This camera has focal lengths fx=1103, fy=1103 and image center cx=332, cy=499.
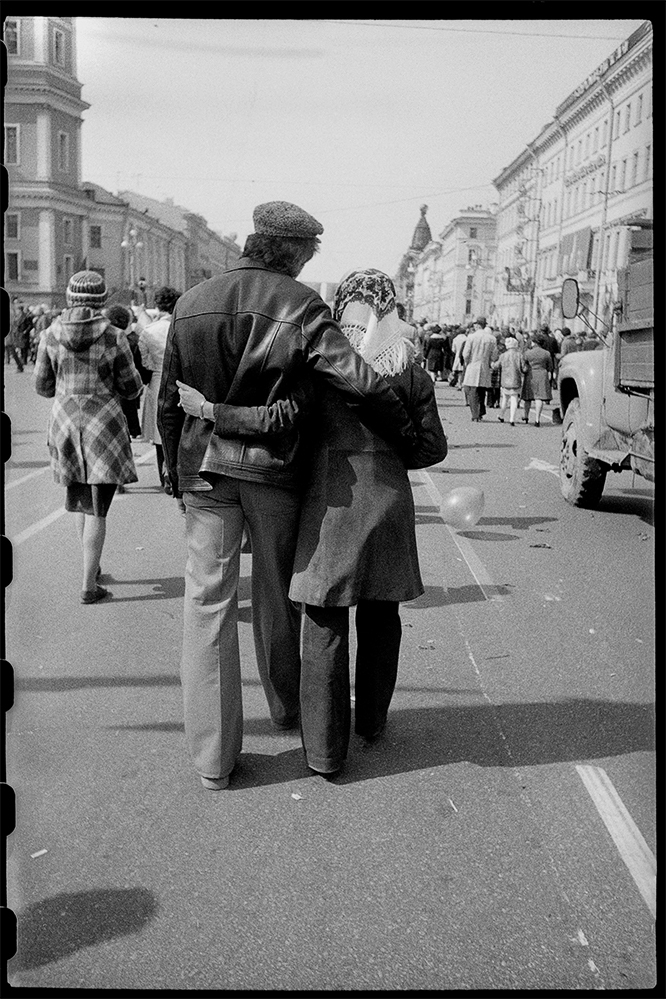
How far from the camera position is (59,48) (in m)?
2.28

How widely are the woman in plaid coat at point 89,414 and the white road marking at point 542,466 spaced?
7.04 metres

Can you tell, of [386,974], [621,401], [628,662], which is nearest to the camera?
[386,974]

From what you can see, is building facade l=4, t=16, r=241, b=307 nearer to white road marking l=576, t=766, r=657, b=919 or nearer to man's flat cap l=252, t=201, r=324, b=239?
man's flat cap l=252, t=201, r=324, b=239

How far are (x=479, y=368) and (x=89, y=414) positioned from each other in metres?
11.6

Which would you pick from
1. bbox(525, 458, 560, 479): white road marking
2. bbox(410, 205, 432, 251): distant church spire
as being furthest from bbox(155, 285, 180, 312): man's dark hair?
bbox(525, 458, 560, 479): white road marking

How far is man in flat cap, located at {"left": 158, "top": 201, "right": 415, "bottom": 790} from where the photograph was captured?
10.7 feet

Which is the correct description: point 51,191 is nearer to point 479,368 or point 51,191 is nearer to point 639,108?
point 639,108

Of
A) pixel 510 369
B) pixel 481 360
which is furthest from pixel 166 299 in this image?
pixel 510 369

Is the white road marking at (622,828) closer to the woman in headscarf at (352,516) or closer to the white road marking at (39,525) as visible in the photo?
the woman in headscarf at (352,516)

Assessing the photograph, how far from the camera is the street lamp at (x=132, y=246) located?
3.85 m

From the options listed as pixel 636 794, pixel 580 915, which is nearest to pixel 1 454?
pixel 580 915

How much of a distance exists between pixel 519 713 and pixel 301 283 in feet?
6.53

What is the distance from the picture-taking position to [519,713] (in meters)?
4.36

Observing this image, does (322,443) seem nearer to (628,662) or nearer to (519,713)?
(519,713)
